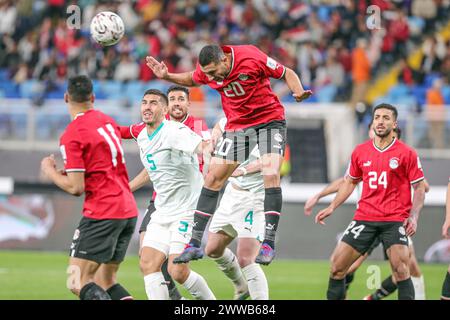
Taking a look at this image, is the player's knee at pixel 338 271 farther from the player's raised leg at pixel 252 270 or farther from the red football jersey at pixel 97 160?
the red football jersey at pixel 97 160

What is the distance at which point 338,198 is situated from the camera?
416 inches

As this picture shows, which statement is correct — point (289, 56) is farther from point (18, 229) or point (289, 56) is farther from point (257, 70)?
point (257, 70)

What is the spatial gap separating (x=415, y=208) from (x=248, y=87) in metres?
2.07

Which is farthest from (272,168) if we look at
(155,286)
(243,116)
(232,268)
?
(232,268)

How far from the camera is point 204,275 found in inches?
594

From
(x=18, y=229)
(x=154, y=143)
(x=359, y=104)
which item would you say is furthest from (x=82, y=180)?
(x=359, y=104)

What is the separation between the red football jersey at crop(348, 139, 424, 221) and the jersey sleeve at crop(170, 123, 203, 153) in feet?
6.04

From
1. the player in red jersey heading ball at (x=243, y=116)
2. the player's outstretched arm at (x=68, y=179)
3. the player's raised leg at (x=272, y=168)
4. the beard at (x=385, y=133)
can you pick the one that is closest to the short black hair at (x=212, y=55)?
the player in red jersey heading ball at (x=243, y=116)

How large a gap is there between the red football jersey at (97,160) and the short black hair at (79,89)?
0.45ft

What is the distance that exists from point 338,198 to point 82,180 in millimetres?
3196

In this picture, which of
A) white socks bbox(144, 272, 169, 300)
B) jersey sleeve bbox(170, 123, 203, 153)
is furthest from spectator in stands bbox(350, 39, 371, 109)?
white socks bbox(144, 272, 169, 300)

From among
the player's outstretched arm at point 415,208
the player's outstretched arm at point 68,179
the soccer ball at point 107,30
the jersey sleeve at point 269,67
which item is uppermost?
the soccer ball at point 107,30

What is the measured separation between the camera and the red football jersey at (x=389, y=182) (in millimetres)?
10281

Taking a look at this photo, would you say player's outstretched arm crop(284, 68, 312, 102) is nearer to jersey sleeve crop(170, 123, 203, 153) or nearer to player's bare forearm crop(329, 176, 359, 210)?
jersey sleeve crop(170, 123, 203, 153)
